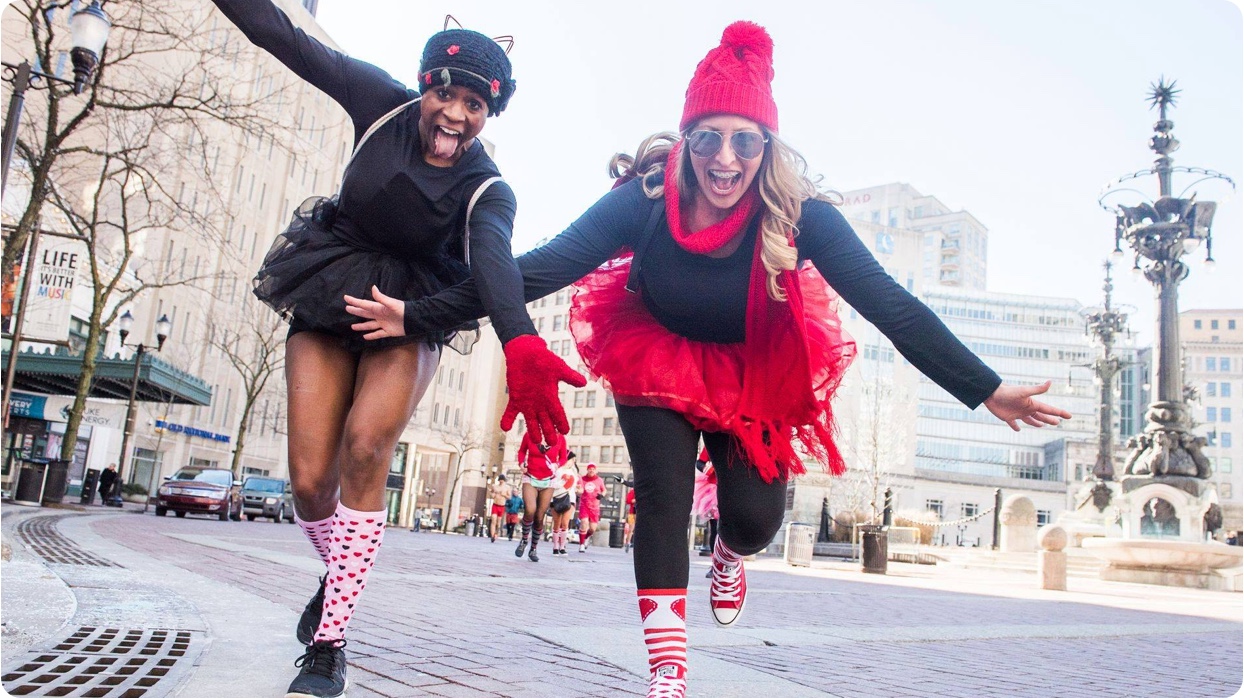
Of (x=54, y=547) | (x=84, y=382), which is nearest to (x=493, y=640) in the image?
(x=54, y=547)

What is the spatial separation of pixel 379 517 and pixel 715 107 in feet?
6.20

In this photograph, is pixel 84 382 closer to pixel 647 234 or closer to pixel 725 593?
pixel 725 593

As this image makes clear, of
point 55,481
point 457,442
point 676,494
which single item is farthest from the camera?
point 457,442

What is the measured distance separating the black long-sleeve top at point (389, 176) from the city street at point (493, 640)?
136 cm

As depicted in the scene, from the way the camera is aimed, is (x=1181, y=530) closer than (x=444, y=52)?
No

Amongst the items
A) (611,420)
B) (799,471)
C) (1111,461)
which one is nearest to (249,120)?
(799,471)

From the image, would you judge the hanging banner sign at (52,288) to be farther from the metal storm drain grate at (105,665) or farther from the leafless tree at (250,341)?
the metal storm drain grate at (105,665)

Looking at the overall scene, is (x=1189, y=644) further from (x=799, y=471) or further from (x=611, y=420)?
(x=611, y=420)

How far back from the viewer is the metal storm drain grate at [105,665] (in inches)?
113

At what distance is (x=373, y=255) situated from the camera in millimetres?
3512

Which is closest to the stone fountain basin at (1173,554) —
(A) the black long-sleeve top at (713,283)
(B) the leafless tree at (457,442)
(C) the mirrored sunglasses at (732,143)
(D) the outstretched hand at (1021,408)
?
(D) the outstretched hand at (1021,408)

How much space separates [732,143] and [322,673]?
7.25 feet

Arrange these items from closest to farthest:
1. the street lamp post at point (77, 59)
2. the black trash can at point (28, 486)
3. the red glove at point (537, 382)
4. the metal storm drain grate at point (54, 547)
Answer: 1. the red glove at point (537, 382)
2. the metal storm drain grate at point (54, 547)
3. the street lamp post at point (77, 59)
4. the black trash can at point (28, 486)

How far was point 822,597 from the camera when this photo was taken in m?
10.8
